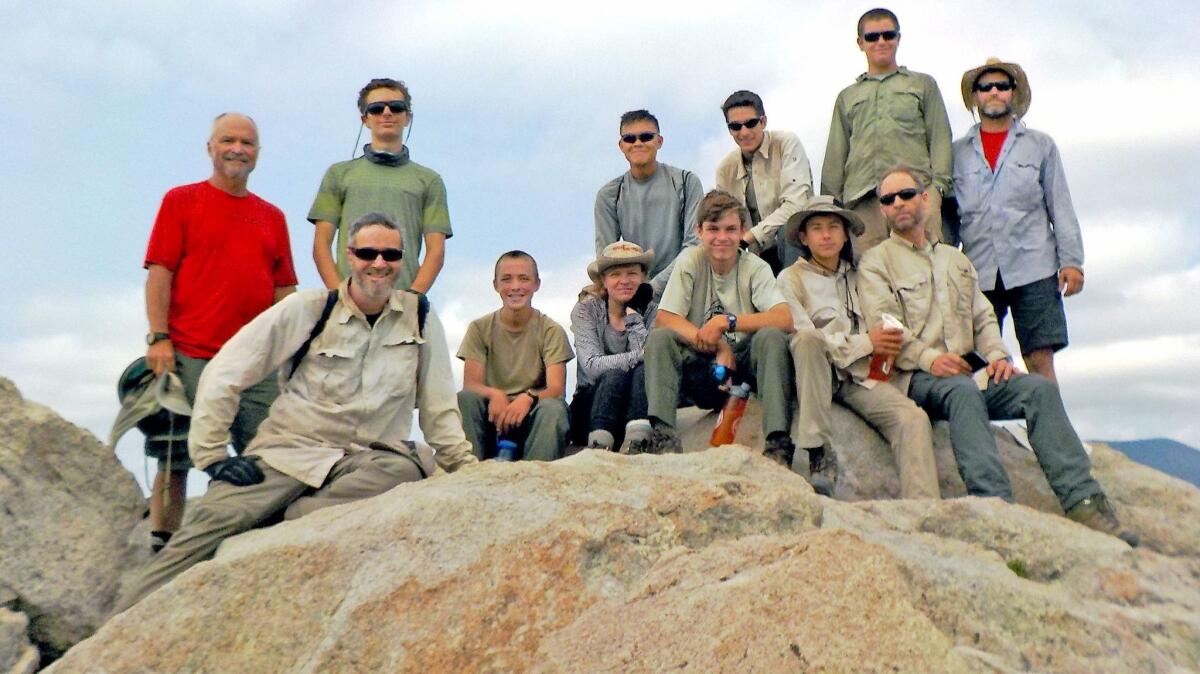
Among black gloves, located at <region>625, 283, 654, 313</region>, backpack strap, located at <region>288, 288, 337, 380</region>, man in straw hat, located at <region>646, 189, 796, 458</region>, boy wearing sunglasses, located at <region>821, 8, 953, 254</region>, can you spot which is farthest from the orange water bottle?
backpack strap, located at <region>288, 288, 337, 380</region>

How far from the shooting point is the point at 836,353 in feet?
25.4

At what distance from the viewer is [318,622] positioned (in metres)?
4.55

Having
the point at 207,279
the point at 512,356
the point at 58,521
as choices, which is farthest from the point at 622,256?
the point at 58,521

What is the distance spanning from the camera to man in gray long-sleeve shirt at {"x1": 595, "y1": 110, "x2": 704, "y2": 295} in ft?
30.6

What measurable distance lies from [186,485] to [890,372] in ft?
15.1

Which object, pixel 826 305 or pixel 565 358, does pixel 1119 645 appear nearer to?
pixel 826 305

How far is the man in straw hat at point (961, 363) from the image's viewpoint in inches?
289

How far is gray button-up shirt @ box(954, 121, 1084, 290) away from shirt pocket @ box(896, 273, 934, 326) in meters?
1.08

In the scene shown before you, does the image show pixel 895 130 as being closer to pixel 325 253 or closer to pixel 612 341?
pixel 612 341

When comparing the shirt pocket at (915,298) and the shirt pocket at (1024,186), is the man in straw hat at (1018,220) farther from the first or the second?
the shirt pocket at (915,298)

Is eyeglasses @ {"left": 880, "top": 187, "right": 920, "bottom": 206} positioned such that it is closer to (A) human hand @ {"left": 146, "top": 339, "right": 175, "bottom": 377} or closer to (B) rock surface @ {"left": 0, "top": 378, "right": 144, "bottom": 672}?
(A) human hand @ {"left": 146, "top": 339, "right": 175, "bottom": 377}

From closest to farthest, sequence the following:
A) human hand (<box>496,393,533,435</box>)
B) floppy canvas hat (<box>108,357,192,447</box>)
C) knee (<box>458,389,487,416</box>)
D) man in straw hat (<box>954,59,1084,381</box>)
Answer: floppy canvas hat (<box>108,357,192,447</box>) → human hand (<box>496,393,533,435</box>) → knee (<box>458,389,487,416</box>) → man in straw hat (<box>954,59,1084,381</box>)

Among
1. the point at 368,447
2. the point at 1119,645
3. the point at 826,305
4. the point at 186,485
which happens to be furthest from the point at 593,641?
the point at 826,305

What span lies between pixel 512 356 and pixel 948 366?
3164mm
